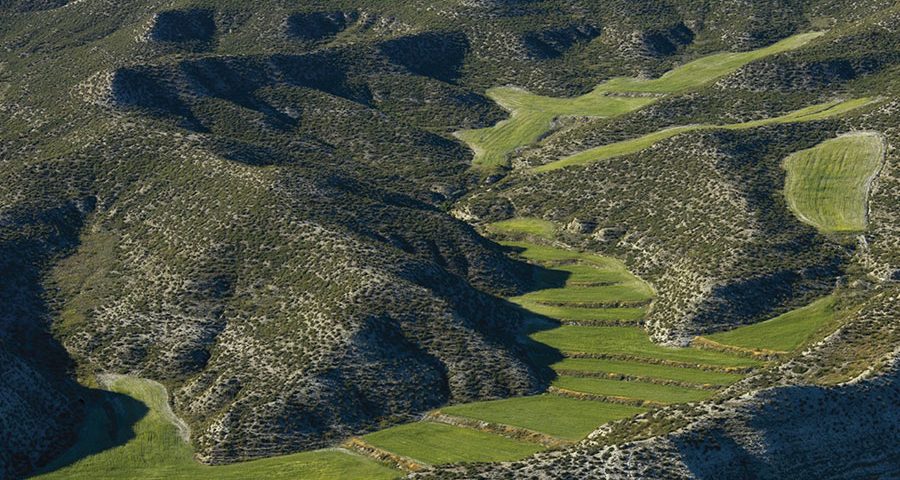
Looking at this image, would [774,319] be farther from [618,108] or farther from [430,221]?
[618,108]

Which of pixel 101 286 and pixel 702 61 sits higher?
pixel 702 61

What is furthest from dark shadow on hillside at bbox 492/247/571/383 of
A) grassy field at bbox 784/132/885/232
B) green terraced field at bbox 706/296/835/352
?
grassy field at bbox 784/132/885/232

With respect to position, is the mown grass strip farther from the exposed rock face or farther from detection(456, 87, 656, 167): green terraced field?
the exposed rock face

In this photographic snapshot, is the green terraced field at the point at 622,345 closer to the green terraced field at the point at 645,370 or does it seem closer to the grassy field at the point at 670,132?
the green terraced field at the point at 645,370

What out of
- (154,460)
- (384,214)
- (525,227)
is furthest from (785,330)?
(154,460)

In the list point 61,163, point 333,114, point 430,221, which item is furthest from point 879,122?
point 61,163
